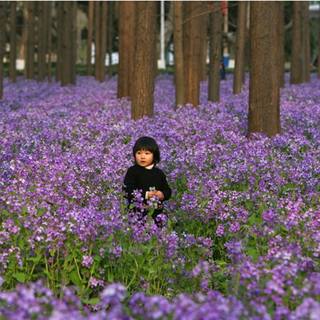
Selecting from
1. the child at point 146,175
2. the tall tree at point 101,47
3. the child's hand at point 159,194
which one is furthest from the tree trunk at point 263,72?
the tall tree at point 101,47

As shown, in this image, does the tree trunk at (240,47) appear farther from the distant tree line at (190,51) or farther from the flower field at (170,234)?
the flower field at (170,234)

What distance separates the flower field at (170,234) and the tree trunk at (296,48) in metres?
16.2

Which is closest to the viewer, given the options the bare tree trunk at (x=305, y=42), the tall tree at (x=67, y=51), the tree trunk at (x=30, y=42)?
the bare tree trunk at (x=305, y=42)

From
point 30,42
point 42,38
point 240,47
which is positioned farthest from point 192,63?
point 30,42

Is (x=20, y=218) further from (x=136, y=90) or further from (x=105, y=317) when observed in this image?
(x=136, y=90)

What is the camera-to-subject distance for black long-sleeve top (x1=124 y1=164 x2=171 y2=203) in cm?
740

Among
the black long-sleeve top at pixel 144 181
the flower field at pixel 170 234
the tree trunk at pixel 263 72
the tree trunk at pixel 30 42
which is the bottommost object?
the flower field at pixel 170 234

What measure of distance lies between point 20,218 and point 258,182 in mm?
3737

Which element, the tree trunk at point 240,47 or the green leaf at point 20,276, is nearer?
the green leaf at point 20,276

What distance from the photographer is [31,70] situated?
126 feet

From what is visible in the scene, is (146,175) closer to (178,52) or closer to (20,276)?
(20,276)

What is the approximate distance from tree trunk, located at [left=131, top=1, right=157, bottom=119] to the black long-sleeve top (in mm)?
8387

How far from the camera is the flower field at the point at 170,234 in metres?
3.86

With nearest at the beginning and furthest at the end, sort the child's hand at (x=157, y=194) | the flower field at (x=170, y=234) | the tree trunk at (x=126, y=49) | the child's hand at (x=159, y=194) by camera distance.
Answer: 1. the flower field at (x=170, y=234)
2. the child's hand at (x=157, y=194)
3. the child's hand at (x=159, y=194)
4. the tree trunk at (x=126, y=49)
